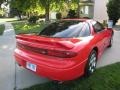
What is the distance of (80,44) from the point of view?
5.10 metres

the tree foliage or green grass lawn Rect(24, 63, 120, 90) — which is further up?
the tree foliage

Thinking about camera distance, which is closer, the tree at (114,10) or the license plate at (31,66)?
the license plate at (31,66)

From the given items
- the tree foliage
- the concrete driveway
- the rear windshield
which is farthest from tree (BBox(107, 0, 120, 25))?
the rear windshield

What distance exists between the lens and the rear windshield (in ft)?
18.8

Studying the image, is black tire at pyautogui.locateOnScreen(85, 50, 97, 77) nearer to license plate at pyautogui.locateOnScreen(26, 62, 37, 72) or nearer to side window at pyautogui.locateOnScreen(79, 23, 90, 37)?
side window at pyautogui.locateOnScreen(79, 23, 90, 37)

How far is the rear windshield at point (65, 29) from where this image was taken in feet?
18.8

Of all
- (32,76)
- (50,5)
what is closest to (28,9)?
(50,5)

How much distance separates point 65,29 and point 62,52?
134 centimetres

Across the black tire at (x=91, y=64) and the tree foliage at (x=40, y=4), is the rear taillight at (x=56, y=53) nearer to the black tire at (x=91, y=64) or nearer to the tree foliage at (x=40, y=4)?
the black tire at (x=91, y=64)

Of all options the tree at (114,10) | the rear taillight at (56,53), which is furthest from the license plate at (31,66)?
the tree at (114,10)

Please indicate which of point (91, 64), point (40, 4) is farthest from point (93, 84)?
point (40, 4)

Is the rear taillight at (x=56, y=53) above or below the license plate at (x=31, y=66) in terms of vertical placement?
above

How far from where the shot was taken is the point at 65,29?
5926 mm

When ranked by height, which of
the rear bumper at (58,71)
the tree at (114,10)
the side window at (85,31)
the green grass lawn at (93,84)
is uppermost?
the tree at (114,10)
